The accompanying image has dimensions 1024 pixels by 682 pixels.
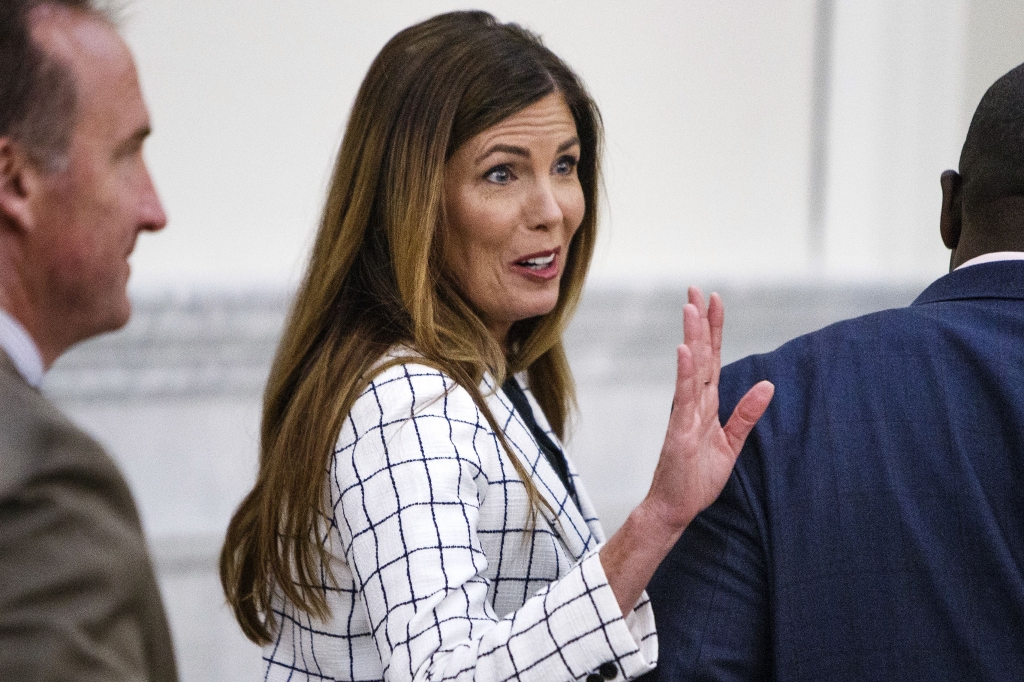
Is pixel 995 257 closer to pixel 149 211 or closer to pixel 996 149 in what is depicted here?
pixel 996 149

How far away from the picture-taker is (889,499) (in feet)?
4.38

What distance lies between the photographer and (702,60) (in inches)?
168

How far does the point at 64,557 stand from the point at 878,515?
90 cm

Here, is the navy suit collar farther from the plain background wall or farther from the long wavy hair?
the plain background wall

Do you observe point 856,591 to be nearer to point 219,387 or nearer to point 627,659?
point 627,659

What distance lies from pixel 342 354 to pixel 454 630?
0.42m

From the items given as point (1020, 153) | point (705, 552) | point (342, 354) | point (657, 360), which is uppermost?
point (1020, 153)

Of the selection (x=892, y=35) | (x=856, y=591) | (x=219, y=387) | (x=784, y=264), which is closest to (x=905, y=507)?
(x=856, y=591)

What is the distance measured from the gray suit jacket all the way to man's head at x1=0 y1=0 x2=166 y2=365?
0.34ft

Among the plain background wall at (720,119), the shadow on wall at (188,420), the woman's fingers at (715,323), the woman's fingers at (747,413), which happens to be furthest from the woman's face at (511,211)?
the plain background wall at (720,119)

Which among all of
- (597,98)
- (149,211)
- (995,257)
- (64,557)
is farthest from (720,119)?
(64,557)

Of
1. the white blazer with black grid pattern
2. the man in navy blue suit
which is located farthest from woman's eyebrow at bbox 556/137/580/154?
the man in navy blue suit

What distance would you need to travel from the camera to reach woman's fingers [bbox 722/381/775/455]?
1366mm

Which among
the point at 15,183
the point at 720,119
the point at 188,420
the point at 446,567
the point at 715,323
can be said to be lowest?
the point at 188,420
